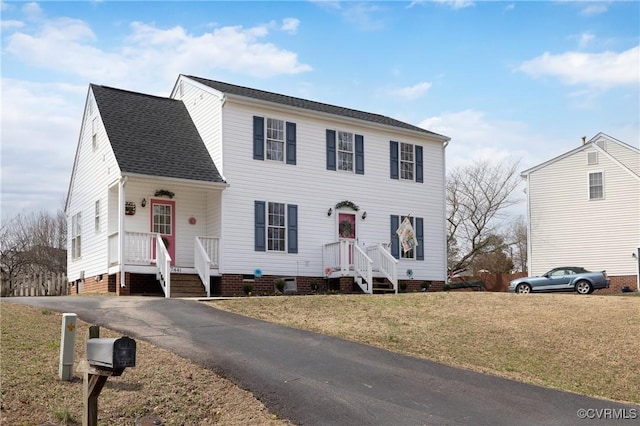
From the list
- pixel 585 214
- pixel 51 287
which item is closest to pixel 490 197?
pixel 585 214

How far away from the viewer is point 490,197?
4531 cm

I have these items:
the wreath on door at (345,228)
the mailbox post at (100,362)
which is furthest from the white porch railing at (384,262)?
the mailbox post at (100,362)

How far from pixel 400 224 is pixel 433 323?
446 inches

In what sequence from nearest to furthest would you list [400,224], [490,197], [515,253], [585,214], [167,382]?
[167,382] < [400,224] < [585,214] < [490,197] < [515,253]

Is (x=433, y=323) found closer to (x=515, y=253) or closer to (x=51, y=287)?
(x=51, y=287)

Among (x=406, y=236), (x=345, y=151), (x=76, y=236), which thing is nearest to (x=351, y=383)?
(x=345, y=151)

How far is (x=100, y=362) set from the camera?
7.19m

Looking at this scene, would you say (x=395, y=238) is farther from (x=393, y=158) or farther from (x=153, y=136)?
(x=153, y=136)

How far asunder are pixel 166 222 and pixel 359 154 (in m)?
7.54

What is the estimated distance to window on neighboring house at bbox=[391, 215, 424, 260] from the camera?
26.9 m

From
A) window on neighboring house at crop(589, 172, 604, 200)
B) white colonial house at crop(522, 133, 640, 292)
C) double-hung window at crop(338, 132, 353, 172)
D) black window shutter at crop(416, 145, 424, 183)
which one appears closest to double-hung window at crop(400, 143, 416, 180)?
black window shutter at crop(416, 145, 424, 183)

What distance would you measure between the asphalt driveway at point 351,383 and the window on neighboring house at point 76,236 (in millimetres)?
12063

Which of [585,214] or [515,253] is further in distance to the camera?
[515,253]

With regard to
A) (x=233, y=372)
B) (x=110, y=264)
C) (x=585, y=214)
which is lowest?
(x=233, y=372)
